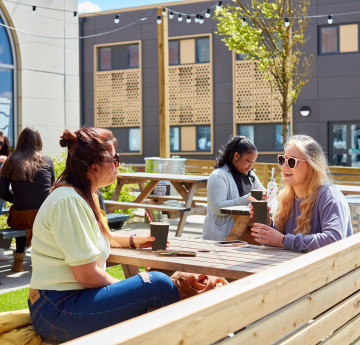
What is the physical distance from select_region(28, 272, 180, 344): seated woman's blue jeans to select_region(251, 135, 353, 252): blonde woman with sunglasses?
1061mm

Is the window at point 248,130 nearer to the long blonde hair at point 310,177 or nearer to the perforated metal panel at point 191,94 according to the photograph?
the perforated metal panel at point 191,94

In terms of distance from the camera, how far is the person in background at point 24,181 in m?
7.14

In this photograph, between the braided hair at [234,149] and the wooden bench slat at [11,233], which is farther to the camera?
the wooden bench slat at [11,233]

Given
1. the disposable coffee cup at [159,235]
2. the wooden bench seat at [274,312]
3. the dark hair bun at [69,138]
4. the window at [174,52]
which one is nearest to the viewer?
the wooden bench seat at [274,312]

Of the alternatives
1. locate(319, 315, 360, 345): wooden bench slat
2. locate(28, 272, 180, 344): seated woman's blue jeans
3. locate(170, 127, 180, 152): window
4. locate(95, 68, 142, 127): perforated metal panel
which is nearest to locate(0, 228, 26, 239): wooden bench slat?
locate(28, 272, 180, 344): seated woman's blue jeans

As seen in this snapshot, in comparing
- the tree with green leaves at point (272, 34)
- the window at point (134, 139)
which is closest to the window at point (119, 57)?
the window at point (134, 139)

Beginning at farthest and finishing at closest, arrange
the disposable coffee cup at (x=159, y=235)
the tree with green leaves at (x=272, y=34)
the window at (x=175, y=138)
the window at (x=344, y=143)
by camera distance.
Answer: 1. the window at (x=175, y=138)
2. the window at (x=344, y=143)
3. the tree with green leaves at (x=272, y=34)
4. the disposable coffee cup at (x=159, y=235)

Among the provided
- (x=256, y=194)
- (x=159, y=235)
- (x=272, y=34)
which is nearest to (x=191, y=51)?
(x=272, y=34)

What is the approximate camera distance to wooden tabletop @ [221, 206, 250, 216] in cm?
534

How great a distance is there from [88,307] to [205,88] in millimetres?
31099

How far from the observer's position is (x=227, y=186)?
19.6 ft

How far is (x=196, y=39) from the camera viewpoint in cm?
3353

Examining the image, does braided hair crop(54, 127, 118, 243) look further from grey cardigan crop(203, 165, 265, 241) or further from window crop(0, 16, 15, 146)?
window crop(0, 16, 15, 146)

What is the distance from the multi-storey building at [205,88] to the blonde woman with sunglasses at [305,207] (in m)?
24.0
